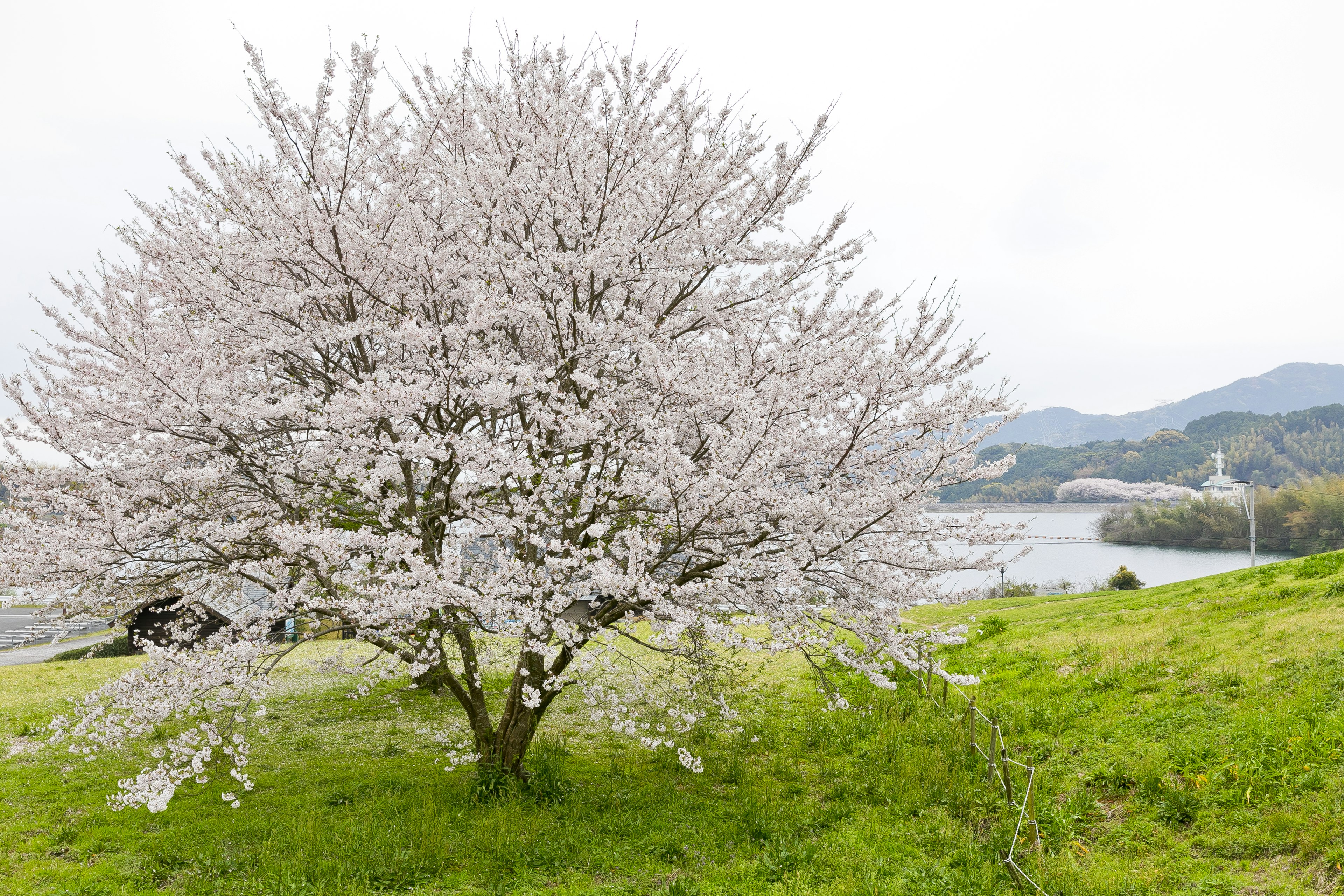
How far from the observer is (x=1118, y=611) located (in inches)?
607

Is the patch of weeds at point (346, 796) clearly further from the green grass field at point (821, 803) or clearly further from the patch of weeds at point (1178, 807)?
the patch of weeds at point (1178, 807)

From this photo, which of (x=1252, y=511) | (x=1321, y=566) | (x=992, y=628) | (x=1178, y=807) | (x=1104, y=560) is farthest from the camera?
(x=1104, y=560)

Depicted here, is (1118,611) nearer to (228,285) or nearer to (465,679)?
(465,679)

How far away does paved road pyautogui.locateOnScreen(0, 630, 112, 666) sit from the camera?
2547 cm

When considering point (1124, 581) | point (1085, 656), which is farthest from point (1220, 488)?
point (1085, 656)

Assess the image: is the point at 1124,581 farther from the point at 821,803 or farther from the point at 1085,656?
the point at 821,803

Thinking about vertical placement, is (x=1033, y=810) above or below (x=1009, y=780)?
below

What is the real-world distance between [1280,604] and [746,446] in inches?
460

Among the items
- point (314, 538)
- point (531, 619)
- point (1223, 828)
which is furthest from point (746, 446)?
point (1223, 828)

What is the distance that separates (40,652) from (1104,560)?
54515 mm

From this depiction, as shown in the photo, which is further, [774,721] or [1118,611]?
[1118,611]

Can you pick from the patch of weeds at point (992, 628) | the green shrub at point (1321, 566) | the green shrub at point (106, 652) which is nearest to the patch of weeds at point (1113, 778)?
the patch of weeds at point (992, 628)

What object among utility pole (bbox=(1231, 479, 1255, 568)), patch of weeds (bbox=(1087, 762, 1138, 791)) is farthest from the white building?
patch of weeds (bbox=(1087, 762, 1138, 791))

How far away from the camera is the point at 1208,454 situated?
208ft
